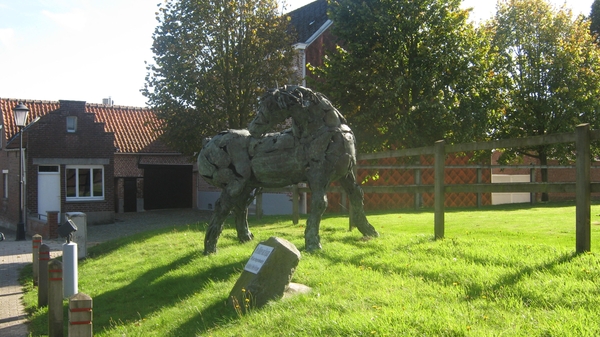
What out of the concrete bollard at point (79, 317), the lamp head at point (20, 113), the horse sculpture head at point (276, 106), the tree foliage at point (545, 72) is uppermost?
the tree foliage at point (545, 72)

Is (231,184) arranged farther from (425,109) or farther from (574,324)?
(425,109)

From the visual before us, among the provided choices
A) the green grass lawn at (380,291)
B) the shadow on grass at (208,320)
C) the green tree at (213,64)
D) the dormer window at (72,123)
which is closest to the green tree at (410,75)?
the green tree at (213,64)

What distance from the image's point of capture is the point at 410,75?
1944 centimetres

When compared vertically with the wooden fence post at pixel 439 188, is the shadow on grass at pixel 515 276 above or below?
below

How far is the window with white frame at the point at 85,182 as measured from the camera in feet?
92.1

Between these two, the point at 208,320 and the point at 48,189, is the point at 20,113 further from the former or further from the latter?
the point at 208,320

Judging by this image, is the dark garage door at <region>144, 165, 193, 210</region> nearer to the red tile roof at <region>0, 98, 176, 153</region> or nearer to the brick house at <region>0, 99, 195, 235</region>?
the brick house at <region>0, 99, 195, 235</region>

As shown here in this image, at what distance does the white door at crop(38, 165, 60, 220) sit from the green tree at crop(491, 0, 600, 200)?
68.2 feet

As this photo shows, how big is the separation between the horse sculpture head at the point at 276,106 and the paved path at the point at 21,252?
4435 millimetres

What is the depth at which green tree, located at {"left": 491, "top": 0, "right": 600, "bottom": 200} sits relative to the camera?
85.4 feet

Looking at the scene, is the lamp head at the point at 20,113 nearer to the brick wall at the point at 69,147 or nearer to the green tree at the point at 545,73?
the brick wall at the point at 69,147

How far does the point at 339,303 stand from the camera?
18.6 feet

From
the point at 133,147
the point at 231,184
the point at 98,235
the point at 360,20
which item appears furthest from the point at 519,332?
the point at 133,147

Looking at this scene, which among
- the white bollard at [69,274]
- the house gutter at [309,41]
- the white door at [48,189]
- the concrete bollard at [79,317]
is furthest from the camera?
the white door at [48,189]
